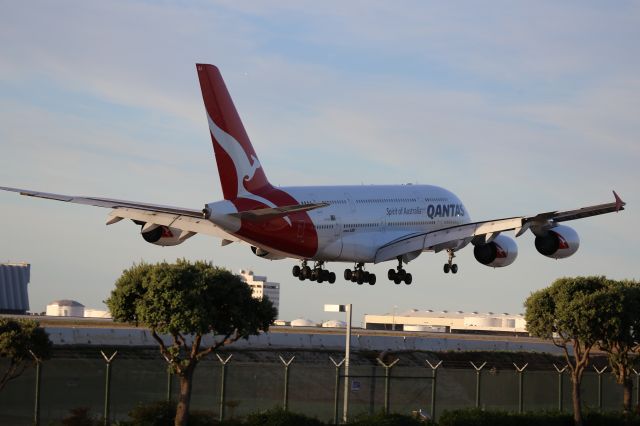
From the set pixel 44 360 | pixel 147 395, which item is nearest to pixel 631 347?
pixel 147 395

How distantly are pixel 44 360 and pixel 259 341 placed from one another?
26.6m

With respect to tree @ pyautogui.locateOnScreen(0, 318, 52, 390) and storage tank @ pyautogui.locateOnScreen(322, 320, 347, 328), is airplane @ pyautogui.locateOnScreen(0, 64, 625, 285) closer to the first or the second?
tree @ pyautogui.locateOnScreen(0, 318, 52, 390)

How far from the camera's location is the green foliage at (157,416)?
3403cm

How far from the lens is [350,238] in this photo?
197 feet

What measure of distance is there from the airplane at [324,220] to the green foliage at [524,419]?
1010 cm

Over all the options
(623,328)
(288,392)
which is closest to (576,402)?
(623,328)

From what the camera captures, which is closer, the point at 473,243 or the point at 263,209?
the point at 263,209

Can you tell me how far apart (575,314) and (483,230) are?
16.0 m

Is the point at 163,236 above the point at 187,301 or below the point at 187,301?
above

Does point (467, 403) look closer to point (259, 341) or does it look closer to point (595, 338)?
A: point (595, 338)

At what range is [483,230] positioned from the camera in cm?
5825

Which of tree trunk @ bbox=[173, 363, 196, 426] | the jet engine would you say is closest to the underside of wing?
the jet engine

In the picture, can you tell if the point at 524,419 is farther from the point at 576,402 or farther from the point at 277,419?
the point at 277,419

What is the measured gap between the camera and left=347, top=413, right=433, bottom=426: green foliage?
3691 cm
